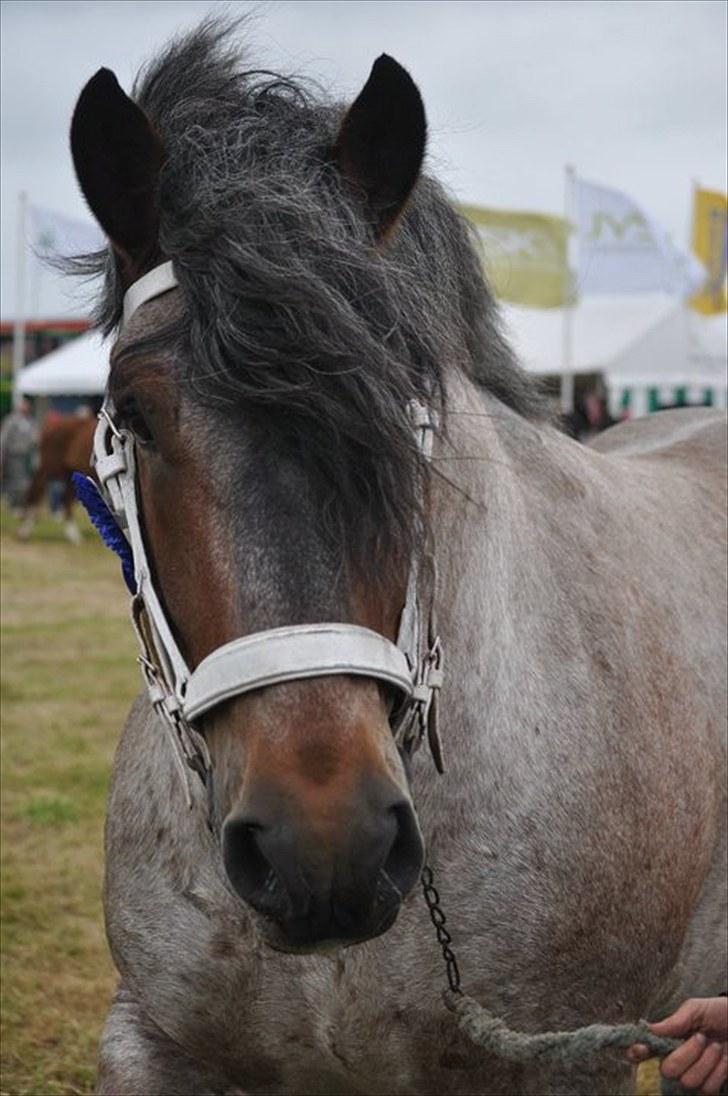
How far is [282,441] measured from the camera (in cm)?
223

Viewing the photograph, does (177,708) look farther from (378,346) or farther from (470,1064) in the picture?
(470,1064)

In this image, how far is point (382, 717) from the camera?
7.11 ft

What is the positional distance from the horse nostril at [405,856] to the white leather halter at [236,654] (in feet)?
0.70

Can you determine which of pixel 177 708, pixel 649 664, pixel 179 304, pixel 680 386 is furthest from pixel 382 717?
pixel 680 386

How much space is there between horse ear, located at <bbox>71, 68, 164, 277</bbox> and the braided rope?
1.44m

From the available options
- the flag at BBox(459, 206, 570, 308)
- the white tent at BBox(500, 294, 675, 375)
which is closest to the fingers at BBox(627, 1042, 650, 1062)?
the flag at BBox(459, 206, 570, 308)

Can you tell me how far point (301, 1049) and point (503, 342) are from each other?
4.99 feet

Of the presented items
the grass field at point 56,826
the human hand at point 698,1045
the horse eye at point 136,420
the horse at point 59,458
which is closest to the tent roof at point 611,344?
the horse at point 59,458

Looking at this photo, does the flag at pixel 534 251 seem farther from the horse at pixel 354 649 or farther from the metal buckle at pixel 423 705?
the metal buckle at pixel 423 705

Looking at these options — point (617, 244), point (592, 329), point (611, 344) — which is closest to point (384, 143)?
point (617, 244)

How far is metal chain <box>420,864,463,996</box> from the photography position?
8.66ft

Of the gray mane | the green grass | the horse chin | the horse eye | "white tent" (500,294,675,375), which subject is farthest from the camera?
"white tent" (500,294,675,375)

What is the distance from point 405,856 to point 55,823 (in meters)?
5.28

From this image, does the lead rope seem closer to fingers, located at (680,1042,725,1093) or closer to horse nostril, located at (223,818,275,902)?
fingers, located at (680,1042,725,1093)
